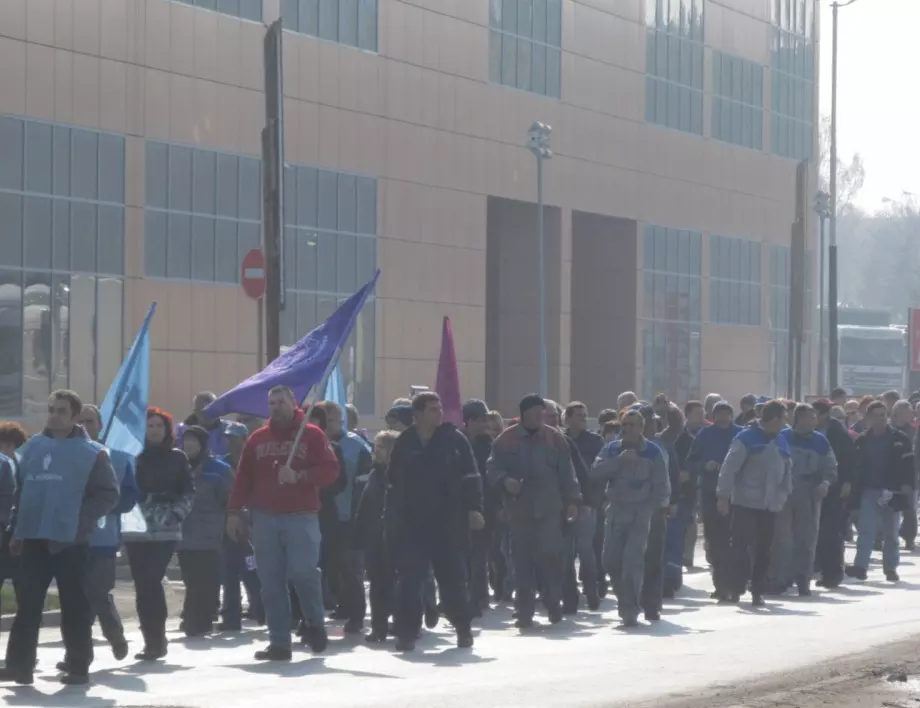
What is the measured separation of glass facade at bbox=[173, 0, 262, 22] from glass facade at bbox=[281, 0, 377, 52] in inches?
26.1

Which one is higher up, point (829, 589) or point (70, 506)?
point (70, 506)

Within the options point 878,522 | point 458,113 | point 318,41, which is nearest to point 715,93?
point 458,113

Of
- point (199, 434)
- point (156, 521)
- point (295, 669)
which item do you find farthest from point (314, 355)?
point (295, 669)

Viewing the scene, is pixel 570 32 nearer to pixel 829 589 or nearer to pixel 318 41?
pixel 318 41

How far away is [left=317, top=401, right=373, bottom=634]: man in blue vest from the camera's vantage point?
50.5 ft

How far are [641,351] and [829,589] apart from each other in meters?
32.2

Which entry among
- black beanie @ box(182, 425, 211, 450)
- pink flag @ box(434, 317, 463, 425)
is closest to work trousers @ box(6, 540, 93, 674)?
black beanie @ box(182, 425, 211, 450)

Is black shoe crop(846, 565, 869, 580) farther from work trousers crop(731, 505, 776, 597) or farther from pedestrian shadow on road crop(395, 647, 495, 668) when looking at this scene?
pedestrian shadow on road crop(395, 647, 495, 668)

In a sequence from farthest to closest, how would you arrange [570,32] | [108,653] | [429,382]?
[570,32] → [429,382] → [108,653]

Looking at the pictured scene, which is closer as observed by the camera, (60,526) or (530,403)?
(60,526)

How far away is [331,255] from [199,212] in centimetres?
448

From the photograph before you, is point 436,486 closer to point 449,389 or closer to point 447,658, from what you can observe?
point 447,658

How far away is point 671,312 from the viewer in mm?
53469

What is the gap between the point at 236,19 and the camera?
1449 inches
